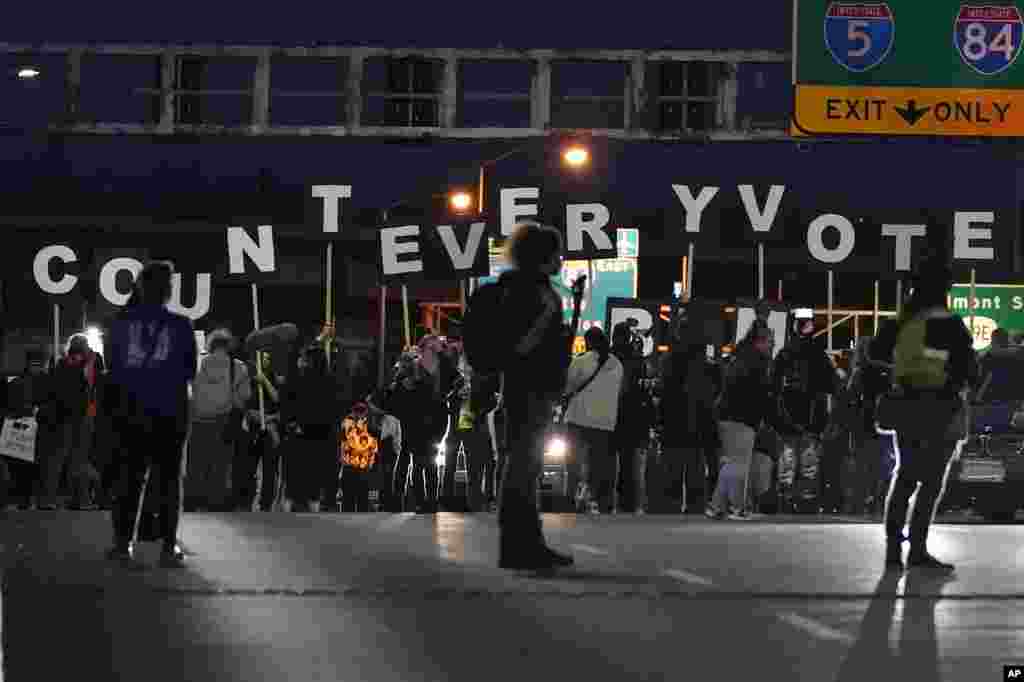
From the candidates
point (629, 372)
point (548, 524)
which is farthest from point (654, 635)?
point (629, 372)

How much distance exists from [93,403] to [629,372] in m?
4.72

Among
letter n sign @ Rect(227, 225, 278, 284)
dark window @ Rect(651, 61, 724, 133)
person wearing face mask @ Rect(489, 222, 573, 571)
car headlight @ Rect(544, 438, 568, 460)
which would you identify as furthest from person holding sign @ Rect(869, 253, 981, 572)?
dark window @ Rect(651, 61, 724, 133)

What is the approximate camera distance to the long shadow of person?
9.75m

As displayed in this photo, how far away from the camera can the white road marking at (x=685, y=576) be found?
13.5 metres

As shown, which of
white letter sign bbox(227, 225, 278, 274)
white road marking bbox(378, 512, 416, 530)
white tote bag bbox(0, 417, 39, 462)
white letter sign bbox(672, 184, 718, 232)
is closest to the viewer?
white road marking bbox(378, 512, 416, 530)

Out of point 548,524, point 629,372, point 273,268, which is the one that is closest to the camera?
point 548,524

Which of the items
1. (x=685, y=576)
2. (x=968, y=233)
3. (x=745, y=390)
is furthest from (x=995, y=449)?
(x=685, y=576)

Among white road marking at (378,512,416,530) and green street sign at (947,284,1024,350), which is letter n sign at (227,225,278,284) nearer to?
white road marking at (378,512,416,530)

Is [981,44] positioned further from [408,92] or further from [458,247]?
[408,92]

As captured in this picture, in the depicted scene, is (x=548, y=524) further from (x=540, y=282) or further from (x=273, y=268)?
(x=273, y=268)

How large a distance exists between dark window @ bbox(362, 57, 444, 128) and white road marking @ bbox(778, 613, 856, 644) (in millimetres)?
44579

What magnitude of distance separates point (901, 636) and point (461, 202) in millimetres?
39407

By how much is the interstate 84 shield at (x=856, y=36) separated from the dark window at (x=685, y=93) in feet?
71.5

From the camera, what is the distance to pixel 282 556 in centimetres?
1515
